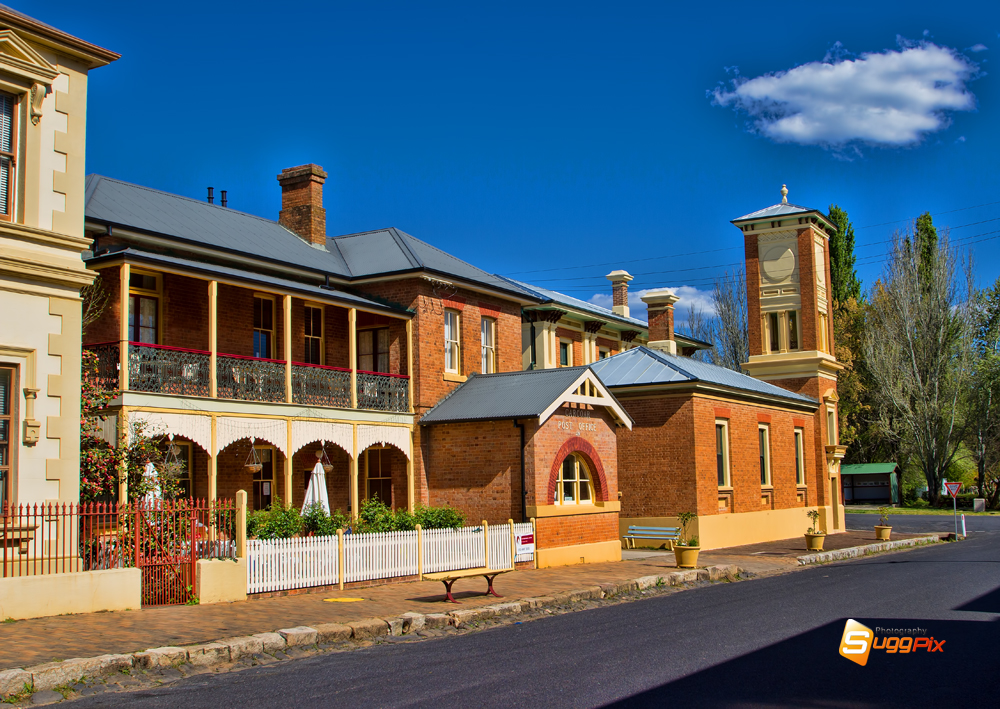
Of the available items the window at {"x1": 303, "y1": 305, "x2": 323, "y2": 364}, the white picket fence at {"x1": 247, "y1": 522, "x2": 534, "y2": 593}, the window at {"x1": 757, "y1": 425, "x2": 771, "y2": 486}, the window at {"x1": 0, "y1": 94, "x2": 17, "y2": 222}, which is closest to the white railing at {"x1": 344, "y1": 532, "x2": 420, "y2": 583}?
the white picket fence at {"x1": 247, "y1": 522, "x2": 534, "y2": 593}

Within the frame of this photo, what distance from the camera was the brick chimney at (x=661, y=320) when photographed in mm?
32344

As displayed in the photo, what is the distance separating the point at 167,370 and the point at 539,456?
26.0 feet

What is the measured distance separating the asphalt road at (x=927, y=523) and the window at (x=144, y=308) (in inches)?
1119

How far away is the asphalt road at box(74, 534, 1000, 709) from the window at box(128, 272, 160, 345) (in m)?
10.4

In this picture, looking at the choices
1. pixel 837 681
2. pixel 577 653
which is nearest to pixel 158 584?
pixel 577 653

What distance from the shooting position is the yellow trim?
20.6 m

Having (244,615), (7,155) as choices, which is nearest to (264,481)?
(244,615)

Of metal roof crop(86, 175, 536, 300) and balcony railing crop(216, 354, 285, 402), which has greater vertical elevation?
metal roof crop(86, 175, 536, 300)

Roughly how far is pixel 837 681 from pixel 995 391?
51.0m

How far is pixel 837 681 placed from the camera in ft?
30.1

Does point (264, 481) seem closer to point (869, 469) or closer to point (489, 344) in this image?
point (489, 344)

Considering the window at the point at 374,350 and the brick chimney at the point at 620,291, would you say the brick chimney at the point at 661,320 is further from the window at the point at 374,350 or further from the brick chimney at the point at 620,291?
the window at the point at 374,350

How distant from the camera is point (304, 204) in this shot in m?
25.9

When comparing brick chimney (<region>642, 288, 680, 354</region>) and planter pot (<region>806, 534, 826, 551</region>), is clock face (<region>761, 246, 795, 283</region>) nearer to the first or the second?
brick chimney (<region>642, 288, 680, 354</region>)
